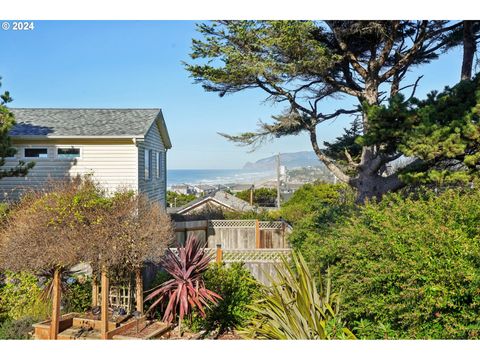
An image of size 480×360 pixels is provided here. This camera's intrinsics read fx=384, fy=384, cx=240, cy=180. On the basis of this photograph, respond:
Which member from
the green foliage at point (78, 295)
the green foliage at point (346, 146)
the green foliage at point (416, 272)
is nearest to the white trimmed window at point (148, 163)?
the green foliage at point (78, 295)

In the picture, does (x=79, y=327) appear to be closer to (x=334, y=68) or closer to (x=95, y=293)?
(x=95, y=293)

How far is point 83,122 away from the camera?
1178 centimetres

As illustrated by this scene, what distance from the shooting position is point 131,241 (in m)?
5.45

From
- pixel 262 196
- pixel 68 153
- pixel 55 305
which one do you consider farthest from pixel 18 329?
pixel 262 196

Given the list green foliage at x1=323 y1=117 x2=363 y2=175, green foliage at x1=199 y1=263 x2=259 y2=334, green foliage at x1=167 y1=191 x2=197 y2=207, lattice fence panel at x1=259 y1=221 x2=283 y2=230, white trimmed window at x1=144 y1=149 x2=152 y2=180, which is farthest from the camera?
green foliage at x1=167 y1=191 x2=197 y2=207

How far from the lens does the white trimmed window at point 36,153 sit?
10.9m

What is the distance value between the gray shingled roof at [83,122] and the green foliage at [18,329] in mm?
5936

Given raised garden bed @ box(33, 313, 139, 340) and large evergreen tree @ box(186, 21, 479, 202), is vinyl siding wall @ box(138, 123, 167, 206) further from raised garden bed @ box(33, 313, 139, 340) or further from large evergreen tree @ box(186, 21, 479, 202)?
raised garden bed @ box(33, 313, 139, 340)

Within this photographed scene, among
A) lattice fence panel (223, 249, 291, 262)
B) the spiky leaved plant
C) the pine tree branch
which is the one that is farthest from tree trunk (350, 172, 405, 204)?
the spiky leaved plant

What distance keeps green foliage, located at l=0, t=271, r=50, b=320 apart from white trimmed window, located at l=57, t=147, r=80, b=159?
4672mm

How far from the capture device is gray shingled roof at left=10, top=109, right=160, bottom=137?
10.9 meters

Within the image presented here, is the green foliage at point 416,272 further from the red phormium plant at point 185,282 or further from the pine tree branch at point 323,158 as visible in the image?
the pine tree branch at point 323,158

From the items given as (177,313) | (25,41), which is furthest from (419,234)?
(25,41)
